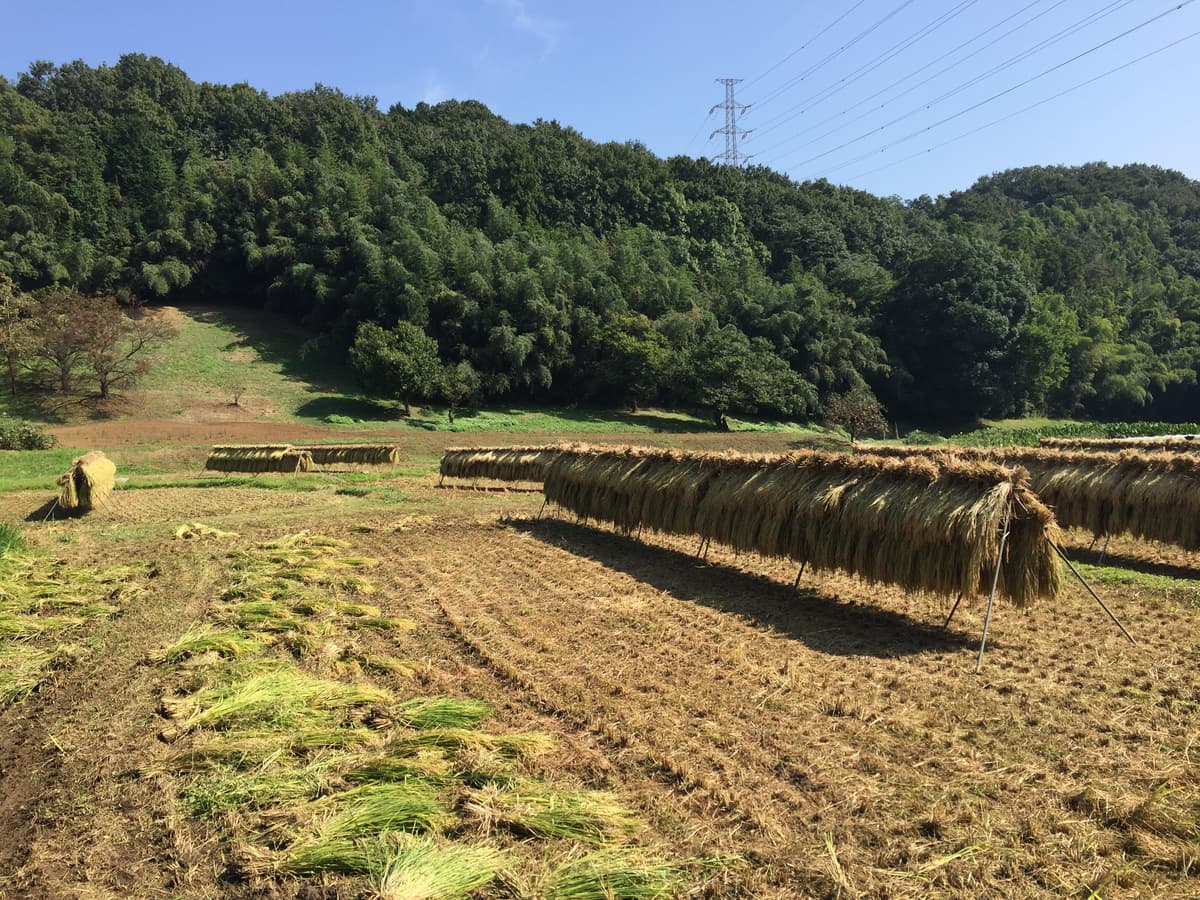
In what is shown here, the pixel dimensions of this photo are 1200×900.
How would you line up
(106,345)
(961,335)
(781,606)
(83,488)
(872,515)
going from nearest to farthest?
1. (872,515)
2. (781,606)
3. (83,488)
4. (106,345)
5. (961,335)

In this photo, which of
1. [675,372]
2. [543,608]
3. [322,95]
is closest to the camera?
[543,608]

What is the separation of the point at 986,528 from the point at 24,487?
89.6 ft

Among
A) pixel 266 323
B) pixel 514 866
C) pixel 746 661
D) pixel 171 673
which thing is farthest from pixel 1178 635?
pixel 266 323

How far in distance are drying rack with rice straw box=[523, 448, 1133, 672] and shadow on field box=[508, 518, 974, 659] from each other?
57 centimetres

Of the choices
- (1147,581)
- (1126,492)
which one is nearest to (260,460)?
(1126,492)

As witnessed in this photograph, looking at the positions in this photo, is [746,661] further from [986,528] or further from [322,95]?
[322,95]

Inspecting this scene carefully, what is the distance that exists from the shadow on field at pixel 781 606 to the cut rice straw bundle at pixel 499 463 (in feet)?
22.4

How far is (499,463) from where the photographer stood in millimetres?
24984

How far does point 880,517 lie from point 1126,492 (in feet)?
26.9

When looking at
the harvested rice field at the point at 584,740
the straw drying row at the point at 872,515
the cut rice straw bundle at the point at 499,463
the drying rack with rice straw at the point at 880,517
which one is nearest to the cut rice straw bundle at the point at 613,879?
the harvested rice field at the point at 584,740

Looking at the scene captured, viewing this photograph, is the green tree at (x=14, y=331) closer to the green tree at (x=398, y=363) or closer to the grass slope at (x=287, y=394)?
the grass slope at (x=287, y=394)

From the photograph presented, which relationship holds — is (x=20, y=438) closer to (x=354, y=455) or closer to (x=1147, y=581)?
(x=354, y=455)

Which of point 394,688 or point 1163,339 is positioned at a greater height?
point 1163,339

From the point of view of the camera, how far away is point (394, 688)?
6.96 meters
